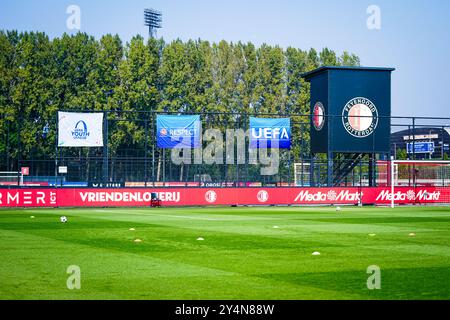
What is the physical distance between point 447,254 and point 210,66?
2628 inches

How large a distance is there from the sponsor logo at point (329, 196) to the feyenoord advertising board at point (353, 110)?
3153 mm

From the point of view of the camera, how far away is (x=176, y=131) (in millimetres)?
46469

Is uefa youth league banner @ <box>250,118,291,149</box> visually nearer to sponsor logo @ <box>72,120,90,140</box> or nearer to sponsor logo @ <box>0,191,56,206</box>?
sponsor logo @ <box>72,120,90,140</box>

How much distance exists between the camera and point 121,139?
2699 inches

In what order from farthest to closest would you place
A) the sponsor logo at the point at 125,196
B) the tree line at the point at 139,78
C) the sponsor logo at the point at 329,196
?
the tree line at the point at 139,78, the sponsor logo at the point at 329,196, the sponsor logo at the point at 125,196

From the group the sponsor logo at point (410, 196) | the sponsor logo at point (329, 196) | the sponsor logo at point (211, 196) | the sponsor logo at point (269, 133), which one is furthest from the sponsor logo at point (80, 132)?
the sponsor logo at point (410, 196)

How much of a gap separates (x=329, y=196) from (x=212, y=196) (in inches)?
301

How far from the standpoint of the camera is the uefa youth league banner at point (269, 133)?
48281 millimetres

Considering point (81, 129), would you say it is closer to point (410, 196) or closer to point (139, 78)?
point (410, 196)

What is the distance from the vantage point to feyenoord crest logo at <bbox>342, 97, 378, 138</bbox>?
47737 mm

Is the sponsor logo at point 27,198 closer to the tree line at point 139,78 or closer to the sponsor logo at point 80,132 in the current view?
the sponsor logo at point 80,132

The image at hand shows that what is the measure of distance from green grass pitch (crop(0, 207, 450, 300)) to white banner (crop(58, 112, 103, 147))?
66.1ft

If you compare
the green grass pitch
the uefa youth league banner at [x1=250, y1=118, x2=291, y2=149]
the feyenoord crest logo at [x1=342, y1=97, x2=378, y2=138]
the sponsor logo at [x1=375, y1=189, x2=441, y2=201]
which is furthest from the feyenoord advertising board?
the green grass pitch
